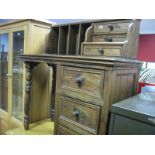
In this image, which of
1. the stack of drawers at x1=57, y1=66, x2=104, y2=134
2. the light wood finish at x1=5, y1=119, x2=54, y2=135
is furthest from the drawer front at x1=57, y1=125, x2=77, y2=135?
the light wood finish at x1=5, y1=119, x2=54, y2=135

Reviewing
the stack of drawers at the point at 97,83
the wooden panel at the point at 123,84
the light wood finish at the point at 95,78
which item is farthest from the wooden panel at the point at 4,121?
the wooden panel at the point at 123,84

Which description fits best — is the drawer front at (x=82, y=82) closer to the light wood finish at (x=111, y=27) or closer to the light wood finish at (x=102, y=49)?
the light wood finish at (x=102, y=49)

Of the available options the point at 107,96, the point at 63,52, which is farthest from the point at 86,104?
the point at 63,52

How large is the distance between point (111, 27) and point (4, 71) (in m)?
1.65

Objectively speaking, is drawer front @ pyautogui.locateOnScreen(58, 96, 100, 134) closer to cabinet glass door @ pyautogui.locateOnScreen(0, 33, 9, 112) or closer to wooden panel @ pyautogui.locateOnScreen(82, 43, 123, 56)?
wooden panel @ pyautogui.locateOnScreen(82, 43, 123, 56)

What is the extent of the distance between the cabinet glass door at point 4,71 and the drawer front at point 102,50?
1.28 m

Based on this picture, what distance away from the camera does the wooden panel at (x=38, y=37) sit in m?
1.71

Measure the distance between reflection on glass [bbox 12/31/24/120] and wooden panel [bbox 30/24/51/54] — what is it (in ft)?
0.64

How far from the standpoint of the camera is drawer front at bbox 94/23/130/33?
1195mm

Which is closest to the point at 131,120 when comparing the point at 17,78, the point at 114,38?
the point at 114,38

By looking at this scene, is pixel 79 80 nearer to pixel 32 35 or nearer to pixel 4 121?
pixel 32 35

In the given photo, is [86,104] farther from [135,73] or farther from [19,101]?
[19,101]

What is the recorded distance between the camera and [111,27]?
4.16 feet
